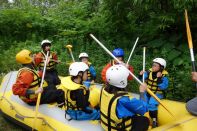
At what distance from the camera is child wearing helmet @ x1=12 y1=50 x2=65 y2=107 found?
6.29m

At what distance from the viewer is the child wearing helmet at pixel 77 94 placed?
533 cm

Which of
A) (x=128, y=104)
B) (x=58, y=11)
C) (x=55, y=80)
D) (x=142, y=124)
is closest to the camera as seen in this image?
(x=128, y=104)

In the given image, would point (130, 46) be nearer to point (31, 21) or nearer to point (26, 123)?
point (26, 123)

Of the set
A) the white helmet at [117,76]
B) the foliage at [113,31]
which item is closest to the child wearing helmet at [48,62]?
the foliage at [113,31]

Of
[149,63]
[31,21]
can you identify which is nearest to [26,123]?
[149,63]

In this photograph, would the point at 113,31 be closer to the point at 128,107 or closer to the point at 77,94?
the point at 77,94

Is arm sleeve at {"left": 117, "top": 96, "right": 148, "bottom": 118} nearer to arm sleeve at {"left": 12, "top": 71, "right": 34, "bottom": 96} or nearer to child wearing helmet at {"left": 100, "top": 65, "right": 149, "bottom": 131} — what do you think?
child wearing helmet at {"left": 100, "top": 65, "right": 149, "bottom": 131}

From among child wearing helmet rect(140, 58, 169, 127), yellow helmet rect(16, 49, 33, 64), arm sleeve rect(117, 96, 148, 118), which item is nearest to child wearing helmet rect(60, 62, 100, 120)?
arm sleeve rect(117, 96, 148, 118)

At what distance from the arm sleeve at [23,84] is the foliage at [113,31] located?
2.49 meters

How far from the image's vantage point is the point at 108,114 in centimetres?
460

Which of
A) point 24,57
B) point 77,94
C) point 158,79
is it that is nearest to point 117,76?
point 77,94

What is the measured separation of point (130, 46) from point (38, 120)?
4.15 meters

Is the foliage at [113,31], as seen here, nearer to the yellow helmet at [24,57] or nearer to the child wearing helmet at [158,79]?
the child wearing helmet at [158,79]

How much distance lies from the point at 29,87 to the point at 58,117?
94 cm
